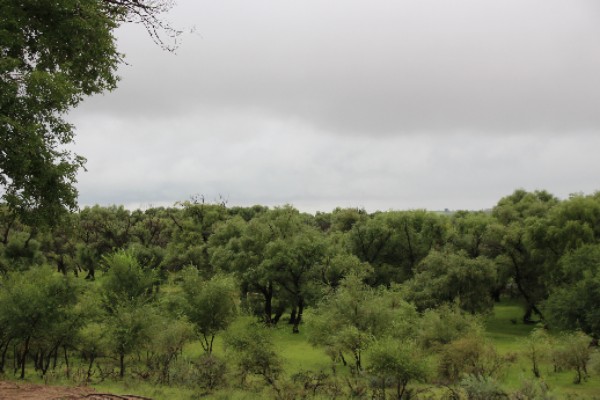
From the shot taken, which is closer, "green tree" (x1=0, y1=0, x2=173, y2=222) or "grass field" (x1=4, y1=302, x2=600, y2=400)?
"green tree" (x1=0, y1=0, x2=173, y2=222)

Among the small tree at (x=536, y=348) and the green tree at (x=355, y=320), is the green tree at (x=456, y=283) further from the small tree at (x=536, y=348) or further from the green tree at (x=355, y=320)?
the small tree at (x=536, y=348)

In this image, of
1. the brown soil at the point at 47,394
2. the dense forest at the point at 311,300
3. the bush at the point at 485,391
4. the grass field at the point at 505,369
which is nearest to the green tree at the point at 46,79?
the dense forest at the point at 311,300

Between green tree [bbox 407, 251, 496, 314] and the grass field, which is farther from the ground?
green tree [bbox 407, 251, 496, 314]

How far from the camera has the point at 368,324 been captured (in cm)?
3819

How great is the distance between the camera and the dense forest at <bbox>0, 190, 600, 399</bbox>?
94.5ft

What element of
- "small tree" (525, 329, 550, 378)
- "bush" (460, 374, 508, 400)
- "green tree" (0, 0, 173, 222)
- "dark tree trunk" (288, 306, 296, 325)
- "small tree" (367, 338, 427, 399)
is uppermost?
"green tree" (0, 0, 173, 222)

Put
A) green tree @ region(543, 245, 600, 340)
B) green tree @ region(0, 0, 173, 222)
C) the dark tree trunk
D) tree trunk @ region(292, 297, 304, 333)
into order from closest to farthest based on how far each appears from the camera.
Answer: green tree @ region(0, 0, 173, 222)
green tree @ region(543, 245, 600, 340)
tree trunk @ region(292, 297, 304, 333)
the dark tree trunk

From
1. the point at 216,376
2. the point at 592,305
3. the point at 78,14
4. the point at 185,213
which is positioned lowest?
the point at 216,376

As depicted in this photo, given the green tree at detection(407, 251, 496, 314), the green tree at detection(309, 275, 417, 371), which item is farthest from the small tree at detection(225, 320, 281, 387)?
the green tree at detection(407, 251, 496, 314)

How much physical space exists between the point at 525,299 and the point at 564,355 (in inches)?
1086

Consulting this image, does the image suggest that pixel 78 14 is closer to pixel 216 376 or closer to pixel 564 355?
pixel 216 376

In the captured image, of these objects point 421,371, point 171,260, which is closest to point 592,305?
point 421,371

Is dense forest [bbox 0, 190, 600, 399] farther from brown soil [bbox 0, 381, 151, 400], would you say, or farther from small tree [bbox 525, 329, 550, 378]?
brown soil [bbox 0, 381, 151, 400]

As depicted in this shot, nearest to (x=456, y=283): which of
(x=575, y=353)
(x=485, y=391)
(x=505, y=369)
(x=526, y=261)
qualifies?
(x=526, y=261)
